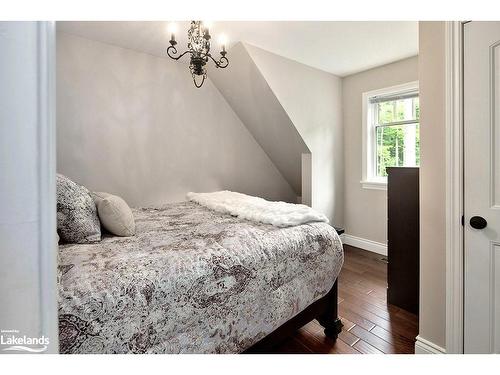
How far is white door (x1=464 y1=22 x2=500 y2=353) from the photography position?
114 cm

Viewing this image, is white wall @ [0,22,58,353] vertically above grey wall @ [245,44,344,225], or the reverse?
grey wall @ [245,44,344,225]

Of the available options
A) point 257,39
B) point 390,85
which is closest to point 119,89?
point 257,39

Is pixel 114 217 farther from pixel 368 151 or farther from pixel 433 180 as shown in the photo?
pixel 368 151

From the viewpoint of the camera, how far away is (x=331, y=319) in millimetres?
1749

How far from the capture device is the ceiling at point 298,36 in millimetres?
2213

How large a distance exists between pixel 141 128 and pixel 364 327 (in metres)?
2.90

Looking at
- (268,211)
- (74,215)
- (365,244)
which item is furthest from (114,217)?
(365,244)

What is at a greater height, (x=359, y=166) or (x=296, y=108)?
(x=296, y=108)

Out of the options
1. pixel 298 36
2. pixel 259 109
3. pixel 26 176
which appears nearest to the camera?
pixel 26 176

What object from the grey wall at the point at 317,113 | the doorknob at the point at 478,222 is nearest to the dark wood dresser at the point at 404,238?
the doorknob at the point at 478,222

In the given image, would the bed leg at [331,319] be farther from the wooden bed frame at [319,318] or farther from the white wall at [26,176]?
the white wall at [26,176]

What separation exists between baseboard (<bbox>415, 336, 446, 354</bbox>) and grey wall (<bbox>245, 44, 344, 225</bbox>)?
6.42 feet

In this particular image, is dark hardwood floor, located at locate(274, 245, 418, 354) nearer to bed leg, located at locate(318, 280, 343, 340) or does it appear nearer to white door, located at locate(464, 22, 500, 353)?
bed leg, located at locate(318, 280, 343, 340)

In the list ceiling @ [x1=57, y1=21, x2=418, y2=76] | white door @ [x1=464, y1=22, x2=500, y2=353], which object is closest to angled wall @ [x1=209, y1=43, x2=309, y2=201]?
ceiling @ [x1=57, y1=21, x2=418, y2=76]
